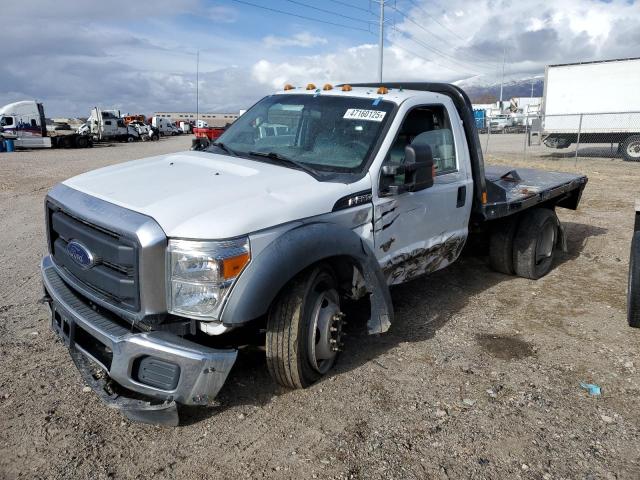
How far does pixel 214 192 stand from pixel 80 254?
873 millimetres

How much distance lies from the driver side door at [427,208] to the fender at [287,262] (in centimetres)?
37

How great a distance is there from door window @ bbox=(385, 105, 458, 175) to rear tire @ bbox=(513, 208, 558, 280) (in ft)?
5.41

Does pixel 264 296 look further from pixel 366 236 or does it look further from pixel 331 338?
pixel 366 236

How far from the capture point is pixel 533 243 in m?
5.77

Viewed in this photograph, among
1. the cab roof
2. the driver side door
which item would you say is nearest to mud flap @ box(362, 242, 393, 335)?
the driver side door

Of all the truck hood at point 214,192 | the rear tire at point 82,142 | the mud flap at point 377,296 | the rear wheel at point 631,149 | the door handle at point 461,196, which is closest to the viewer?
the truck hood at point 214,192

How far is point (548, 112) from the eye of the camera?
72.1 feet

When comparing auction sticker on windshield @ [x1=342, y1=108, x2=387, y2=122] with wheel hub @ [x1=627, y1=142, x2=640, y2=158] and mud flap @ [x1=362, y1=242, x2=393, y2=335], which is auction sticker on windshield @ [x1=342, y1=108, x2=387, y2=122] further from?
wheel hub @ [x1=627, y1=142, x2=640, y2=158]

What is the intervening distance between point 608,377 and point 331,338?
6.67ft

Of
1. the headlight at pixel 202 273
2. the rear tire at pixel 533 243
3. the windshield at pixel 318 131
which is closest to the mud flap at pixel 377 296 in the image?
the windshield at pixel 318 131

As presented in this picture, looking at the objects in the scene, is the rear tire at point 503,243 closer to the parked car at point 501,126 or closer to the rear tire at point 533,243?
the rear tire at point 533,243

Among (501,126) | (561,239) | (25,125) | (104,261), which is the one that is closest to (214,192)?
(104,261)

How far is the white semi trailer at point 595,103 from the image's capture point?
65.9ft

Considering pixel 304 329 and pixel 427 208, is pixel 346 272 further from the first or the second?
pixel 427 208
